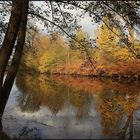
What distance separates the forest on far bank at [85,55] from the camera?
35.1ft

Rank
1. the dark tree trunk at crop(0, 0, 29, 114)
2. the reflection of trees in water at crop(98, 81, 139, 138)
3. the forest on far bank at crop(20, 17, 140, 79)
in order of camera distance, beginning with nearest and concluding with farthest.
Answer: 1. the dark tree trunk at crop(0, 0, 29, 114)
2. the forest on far bank at crop(20, 17, 140, 79)
3. the reflection of trees in water at crop(98, 81, 139, 138)

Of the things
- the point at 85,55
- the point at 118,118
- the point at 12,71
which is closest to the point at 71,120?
the point at 118,118

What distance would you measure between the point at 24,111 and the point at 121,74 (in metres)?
31.9

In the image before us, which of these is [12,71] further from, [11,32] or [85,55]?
[85,55]

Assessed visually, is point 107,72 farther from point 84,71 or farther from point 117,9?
point 117,9

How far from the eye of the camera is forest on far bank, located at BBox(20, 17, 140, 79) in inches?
421

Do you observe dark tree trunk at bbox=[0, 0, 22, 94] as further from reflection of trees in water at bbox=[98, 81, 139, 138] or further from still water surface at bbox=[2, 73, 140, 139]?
reflection of trees in water at bbox=[98, 81, 139, 138]

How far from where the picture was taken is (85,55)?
38.8 feet

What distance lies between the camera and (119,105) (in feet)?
69.6

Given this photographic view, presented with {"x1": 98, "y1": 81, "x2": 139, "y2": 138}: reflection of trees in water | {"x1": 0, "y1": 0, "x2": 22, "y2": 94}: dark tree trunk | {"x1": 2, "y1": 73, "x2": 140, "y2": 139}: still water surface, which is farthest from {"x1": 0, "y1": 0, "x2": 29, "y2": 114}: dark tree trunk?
{"x1": 98, "y1": 81, "x2": 139, "y2": 138}: reflection of trees in water

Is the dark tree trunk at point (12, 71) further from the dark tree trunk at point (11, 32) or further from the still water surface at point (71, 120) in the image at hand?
the still water surface at point (71, 120)

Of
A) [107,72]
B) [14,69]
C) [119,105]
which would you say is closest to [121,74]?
[107,72]

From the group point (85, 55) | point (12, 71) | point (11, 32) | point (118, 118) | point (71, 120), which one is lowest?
point (71, 120)

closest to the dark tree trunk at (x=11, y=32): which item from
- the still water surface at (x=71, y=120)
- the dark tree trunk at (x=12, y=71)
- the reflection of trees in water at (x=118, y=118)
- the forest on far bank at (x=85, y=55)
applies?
the dark tree trunk at (x=12, y=71)
